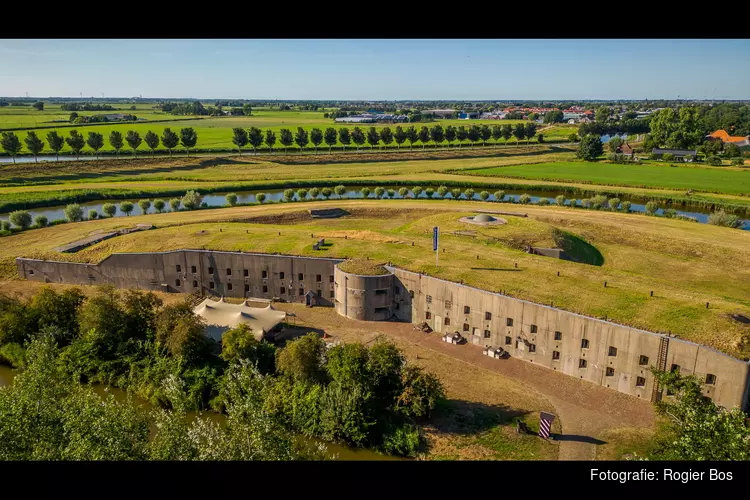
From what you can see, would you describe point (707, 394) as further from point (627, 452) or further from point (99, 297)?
point (99, 297)

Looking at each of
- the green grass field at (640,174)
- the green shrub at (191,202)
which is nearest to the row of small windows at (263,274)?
the green shrub at (191,202)

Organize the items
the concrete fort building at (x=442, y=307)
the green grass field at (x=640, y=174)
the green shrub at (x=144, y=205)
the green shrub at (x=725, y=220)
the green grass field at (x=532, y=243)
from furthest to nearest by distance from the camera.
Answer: the green grass field at (x=640, y=174) → the green shrub at (x=144, y=205) → the green shrub at (x=725, y=220) → the green grass field at (x=532, y=243) → the concrete fort building at (x=442, y=307)

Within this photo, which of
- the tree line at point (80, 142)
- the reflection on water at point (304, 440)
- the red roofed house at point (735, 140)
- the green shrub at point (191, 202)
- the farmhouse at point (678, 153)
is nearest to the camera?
the reflection on water at point (304, 440)

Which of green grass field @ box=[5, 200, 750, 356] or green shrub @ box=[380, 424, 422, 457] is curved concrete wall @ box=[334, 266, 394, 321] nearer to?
green grass field @ box=[5, 200, 750, 356]

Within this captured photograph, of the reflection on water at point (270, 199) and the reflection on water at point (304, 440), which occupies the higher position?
the reflection on water at point (270, 199)

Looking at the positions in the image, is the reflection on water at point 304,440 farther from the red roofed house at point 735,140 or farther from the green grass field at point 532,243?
the red roofed house at point 735,140

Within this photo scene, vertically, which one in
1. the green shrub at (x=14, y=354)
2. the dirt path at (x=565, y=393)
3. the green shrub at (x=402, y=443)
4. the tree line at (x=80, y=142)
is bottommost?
the green shrub at (x=402, y=443)

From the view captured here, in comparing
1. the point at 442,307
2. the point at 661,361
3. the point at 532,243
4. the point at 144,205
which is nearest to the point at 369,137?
the point at 144,205

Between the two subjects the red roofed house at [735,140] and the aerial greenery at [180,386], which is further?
the red roofed house at [735,140]
